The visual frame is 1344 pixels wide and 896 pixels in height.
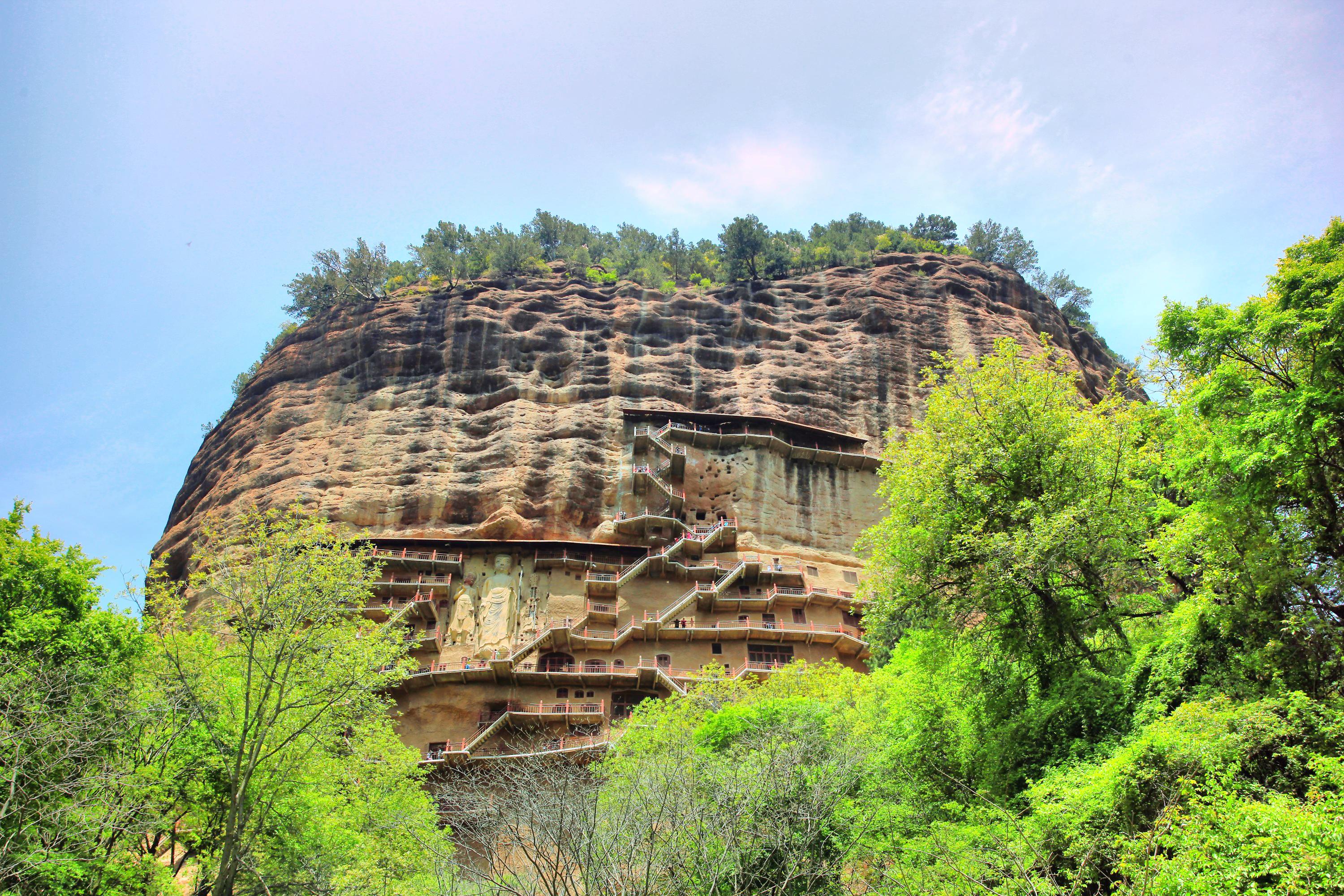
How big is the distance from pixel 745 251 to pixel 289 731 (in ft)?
125

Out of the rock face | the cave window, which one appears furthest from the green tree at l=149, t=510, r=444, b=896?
the rock face

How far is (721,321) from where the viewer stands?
4297 cm

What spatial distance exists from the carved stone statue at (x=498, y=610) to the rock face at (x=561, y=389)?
1764mm

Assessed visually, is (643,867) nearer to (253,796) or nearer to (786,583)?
(253,796)

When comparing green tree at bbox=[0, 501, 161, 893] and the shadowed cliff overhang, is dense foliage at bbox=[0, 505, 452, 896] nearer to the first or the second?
green tree at bbox=[0, 501, 161, 893]

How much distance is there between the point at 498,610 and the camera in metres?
31.0

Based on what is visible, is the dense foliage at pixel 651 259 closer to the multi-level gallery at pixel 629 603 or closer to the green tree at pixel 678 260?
the green tree at pixel 678 260

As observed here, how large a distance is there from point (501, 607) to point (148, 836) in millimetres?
14708

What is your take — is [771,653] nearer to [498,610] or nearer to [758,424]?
[498,610]

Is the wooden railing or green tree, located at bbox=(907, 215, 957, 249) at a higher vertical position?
→ green tree, located at bbox=(907, 215, 957, 249)

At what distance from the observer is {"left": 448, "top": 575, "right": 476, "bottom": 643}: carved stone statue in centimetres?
3027

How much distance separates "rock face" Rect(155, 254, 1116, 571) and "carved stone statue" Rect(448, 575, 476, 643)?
2.27m

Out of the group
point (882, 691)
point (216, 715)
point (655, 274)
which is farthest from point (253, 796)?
point (655, 274)

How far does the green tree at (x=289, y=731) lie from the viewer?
13070 mm
